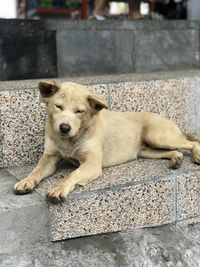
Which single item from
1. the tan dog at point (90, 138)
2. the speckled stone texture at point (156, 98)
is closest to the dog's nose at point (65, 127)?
the tan dog at point (90, 138)

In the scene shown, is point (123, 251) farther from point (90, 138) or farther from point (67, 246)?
point (90, 138)

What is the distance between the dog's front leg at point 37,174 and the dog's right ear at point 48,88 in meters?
0.55

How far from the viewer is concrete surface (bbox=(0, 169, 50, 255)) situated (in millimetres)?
3449

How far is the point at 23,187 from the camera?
3688 mm

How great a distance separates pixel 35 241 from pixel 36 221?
14cm

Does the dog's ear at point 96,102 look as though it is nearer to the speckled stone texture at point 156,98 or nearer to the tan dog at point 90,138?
the tan dog at point 90,138

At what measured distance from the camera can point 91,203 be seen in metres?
3.65

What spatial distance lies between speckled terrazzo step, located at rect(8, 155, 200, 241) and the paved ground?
0.23 ft

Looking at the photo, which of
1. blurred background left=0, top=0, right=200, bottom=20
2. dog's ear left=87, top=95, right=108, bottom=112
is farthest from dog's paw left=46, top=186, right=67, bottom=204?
blurred background left=0, top=0, right=200, bottom=20

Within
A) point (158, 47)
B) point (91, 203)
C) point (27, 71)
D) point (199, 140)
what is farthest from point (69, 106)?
point (158, 47)

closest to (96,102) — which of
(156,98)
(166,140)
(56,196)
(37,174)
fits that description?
(37,174)

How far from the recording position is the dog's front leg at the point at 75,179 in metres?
3.48

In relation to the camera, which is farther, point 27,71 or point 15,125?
point 27,71

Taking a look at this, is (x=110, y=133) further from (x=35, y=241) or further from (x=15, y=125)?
(x=35, y=241)
